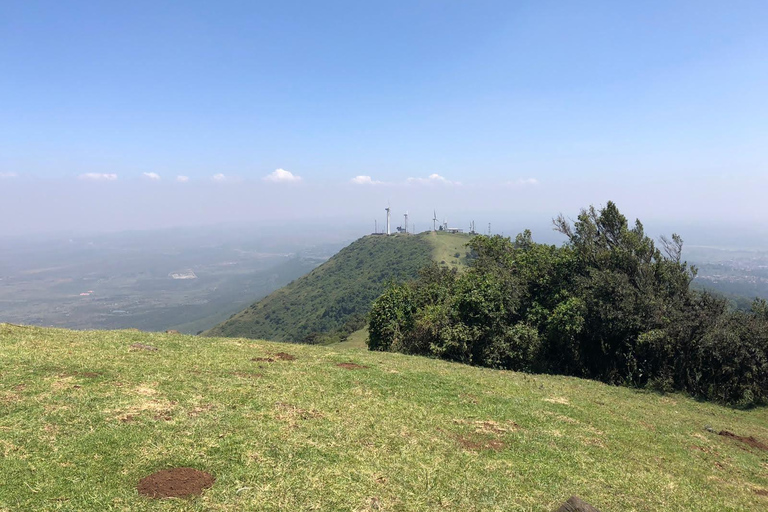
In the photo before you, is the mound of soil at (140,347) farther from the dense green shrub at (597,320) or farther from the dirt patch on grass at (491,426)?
the dense green shrub at (597,320)

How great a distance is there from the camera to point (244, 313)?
Result: 17050cm

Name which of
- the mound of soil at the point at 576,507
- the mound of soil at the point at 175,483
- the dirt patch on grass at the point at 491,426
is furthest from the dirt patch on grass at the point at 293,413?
the mound of soil at the point at 576,507

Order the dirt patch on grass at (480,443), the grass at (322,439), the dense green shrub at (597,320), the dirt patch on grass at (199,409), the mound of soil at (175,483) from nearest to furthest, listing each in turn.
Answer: the mound of soil at (175,483), the grass at (322,439), the dirt patch on grass at (199,409), the dirt patch on grass at (480,443), the dense green shrub at (597,320)

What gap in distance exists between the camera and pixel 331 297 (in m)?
170

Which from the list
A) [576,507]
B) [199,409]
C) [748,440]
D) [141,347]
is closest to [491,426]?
[576,507]

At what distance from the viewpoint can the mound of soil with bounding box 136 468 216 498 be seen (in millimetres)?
8219

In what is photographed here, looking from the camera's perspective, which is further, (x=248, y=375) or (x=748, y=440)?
(x=748, y=440)

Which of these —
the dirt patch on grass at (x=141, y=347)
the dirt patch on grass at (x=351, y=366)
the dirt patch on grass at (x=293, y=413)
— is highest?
the dirt patch on grass at (x=141, y=347)

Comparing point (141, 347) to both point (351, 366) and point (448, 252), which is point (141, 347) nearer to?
point (351, 366)

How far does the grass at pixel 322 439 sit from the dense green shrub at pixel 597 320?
7.05 meters

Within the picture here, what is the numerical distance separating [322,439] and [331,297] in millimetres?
160685

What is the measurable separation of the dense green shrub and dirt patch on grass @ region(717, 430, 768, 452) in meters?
8.79

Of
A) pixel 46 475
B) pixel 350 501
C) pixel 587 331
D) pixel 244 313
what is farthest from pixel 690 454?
pixel 244 313

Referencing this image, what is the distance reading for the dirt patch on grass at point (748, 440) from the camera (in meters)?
15.8
